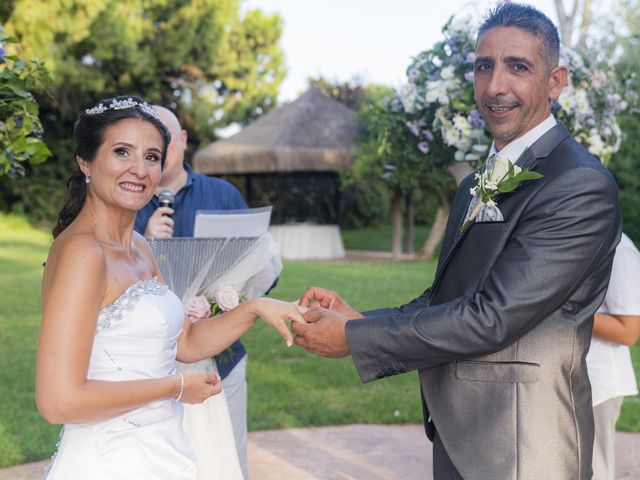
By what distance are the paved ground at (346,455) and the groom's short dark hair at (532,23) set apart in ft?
11.8

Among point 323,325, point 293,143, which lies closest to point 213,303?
point 323,325

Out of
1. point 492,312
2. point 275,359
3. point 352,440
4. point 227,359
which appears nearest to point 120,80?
point 275,359

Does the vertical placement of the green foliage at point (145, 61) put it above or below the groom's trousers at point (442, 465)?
above

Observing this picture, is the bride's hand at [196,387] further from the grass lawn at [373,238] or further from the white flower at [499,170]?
the grass lawn at [373,238]

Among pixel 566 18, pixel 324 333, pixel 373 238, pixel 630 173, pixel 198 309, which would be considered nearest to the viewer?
pixel 324 333

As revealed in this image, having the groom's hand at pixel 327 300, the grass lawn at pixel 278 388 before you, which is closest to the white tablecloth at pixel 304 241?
the grass lawn at pixel 278 388

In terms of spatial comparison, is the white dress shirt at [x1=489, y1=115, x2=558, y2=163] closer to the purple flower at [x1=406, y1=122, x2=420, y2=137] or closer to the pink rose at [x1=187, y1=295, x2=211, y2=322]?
the pink rose at [x1=187, y1=295, x2=211, y2=322]

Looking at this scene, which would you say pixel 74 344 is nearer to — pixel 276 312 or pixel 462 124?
pixel 276 312

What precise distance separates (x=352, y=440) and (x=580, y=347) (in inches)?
162

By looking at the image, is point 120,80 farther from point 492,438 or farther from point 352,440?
point 492,438

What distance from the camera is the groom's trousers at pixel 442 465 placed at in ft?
9.07

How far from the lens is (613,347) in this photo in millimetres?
4000

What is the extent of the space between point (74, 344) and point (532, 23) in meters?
1.91

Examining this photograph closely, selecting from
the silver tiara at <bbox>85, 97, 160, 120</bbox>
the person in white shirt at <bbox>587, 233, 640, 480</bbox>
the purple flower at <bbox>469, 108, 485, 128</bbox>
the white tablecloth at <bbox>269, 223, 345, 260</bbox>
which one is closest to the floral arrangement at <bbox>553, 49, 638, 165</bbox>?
the purple flower at <bbox>469, 108, 485, 128</bbox>
